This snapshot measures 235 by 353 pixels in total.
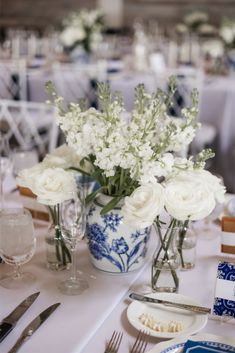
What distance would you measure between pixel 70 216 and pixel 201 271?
0.36 metres

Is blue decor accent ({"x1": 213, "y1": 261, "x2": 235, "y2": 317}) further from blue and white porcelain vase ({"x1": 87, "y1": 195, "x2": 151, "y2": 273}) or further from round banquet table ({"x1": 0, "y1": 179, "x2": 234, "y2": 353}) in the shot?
blue and white porcelain vase ({"x1": 87, "y1": 195, "x2": 151, "y2": 273})

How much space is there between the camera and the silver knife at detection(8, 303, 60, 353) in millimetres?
997

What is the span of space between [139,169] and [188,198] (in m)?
0.12

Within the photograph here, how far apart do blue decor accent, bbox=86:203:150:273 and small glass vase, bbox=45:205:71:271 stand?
76mm

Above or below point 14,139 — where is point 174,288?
above

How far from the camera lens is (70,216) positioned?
4.14 feet

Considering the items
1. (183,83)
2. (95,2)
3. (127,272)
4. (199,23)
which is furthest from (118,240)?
(95,2)

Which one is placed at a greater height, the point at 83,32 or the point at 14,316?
the point at 83,32

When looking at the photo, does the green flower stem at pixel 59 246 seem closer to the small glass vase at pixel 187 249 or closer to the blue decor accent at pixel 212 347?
the small glass vase at pixel 187 249

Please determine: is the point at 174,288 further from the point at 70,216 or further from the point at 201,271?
the point at 70,216

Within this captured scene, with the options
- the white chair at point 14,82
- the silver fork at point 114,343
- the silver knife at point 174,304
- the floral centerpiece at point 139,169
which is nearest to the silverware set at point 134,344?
the silver fork at point 114,343

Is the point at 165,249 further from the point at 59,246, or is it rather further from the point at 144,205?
the point at 59,246

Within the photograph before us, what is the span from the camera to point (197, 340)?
1000 millimetres

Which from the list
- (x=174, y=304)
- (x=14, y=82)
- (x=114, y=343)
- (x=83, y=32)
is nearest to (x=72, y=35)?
(x=83, y=32)
